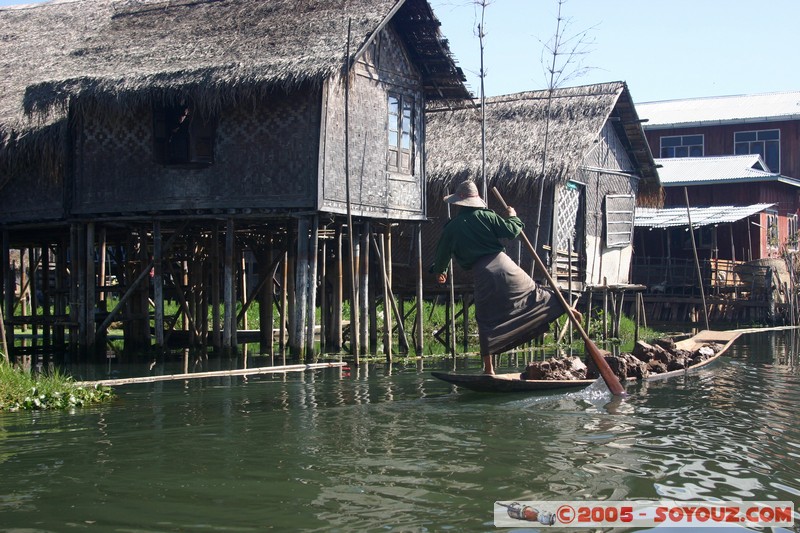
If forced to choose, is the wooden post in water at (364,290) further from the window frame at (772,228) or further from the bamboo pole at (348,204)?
the window frame at (772,228)

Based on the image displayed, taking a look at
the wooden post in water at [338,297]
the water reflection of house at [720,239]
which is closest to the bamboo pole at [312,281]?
A: the wooden post in water at [338,297]

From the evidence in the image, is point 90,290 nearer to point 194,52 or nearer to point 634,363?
point 194,52

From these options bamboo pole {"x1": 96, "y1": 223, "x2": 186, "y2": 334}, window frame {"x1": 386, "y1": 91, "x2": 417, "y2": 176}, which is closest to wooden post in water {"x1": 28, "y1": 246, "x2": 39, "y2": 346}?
bamboo pole {"x1": 96, "y1": 223, "x2": 186, "y2": 334}

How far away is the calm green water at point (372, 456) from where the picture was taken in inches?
225

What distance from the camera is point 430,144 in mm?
20188

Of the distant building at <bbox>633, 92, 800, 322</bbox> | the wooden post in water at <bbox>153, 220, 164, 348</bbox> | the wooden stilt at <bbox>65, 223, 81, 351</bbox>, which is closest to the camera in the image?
the wooden post in water at <bbox>153, 220, 164, 348</bbox>

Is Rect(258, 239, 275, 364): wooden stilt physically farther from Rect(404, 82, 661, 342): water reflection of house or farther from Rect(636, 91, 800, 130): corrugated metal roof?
Rect(636, 91, 800, 130): corrugated metal roof

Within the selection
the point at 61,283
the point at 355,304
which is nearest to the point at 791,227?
the point at 355,304

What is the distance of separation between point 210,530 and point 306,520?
1.76ft

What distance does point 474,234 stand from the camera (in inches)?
399

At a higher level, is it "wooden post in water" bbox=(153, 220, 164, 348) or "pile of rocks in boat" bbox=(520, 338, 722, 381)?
"wooden post in water" bbox=(153, 220, 164, 348)

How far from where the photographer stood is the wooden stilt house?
1426 cm

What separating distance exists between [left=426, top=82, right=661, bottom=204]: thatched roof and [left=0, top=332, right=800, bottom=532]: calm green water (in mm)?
8155

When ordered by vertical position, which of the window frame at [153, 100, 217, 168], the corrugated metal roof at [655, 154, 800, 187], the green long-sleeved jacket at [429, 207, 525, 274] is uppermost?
the corrugated metal roof at [655, 154, 800, 187]
